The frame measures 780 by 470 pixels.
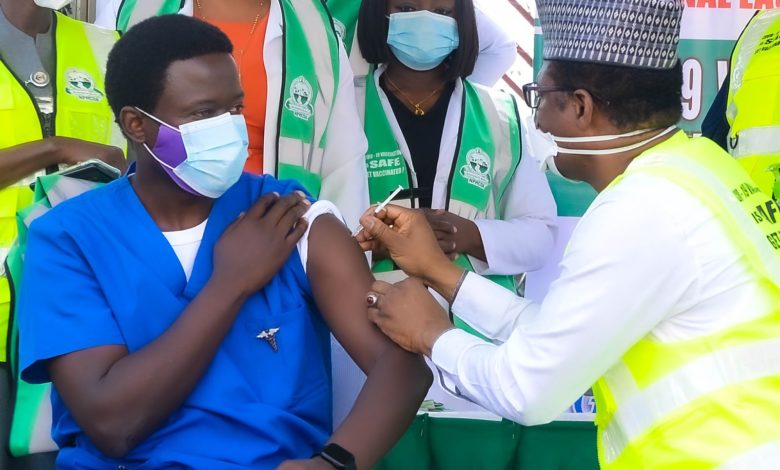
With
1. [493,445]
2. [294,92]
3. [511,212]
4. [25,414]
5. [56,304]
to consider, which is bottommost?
[493,445]

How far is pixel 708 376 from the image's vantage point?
1.75 metres

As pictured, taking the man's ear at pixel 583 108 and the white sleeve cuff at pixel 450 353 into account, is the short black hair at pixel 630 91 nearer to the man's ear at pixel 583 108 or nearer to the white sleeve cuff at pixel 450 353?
the man's ear at pixel 583 108

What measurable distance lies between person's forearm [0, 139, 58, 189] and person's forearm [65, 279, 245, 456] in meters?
1.01

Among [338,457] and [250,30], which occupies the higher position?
[250,30]

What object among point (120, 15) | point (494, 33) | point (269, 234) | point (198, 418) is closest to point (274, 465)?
point (198, 418)

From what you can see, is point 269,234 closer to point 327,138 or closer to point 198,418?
point 198,418

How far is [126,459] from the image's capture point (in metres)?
1.99

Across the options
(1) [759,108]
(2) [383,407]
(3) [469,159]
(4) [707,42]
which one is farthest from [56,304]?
(4) [707,42]

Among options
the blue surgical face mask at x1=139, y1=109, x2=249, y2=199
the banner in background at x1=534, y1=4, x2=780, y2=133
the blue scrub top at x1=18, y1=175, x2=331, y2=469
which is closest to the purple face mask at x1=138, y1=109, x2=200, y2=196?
the blue surgical face mask at x1=139, y1=109, x2=249, y2=199

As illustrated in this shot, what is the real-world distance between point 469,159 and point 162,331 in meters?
1.51

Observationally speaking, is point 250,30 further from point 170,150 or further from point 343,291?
point 343,291

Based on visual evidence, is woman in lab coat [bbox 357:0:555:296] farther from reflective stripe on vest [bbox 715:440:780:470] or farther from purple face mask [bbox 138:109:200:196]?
reflective stripe on vest [bbox 715:440:780:470]

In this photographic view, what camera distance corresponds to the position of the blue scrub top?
1.98 metres

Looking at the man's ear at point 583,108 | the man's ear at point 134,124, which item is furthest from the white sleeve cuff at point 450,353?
the man's ear at point 134,124
